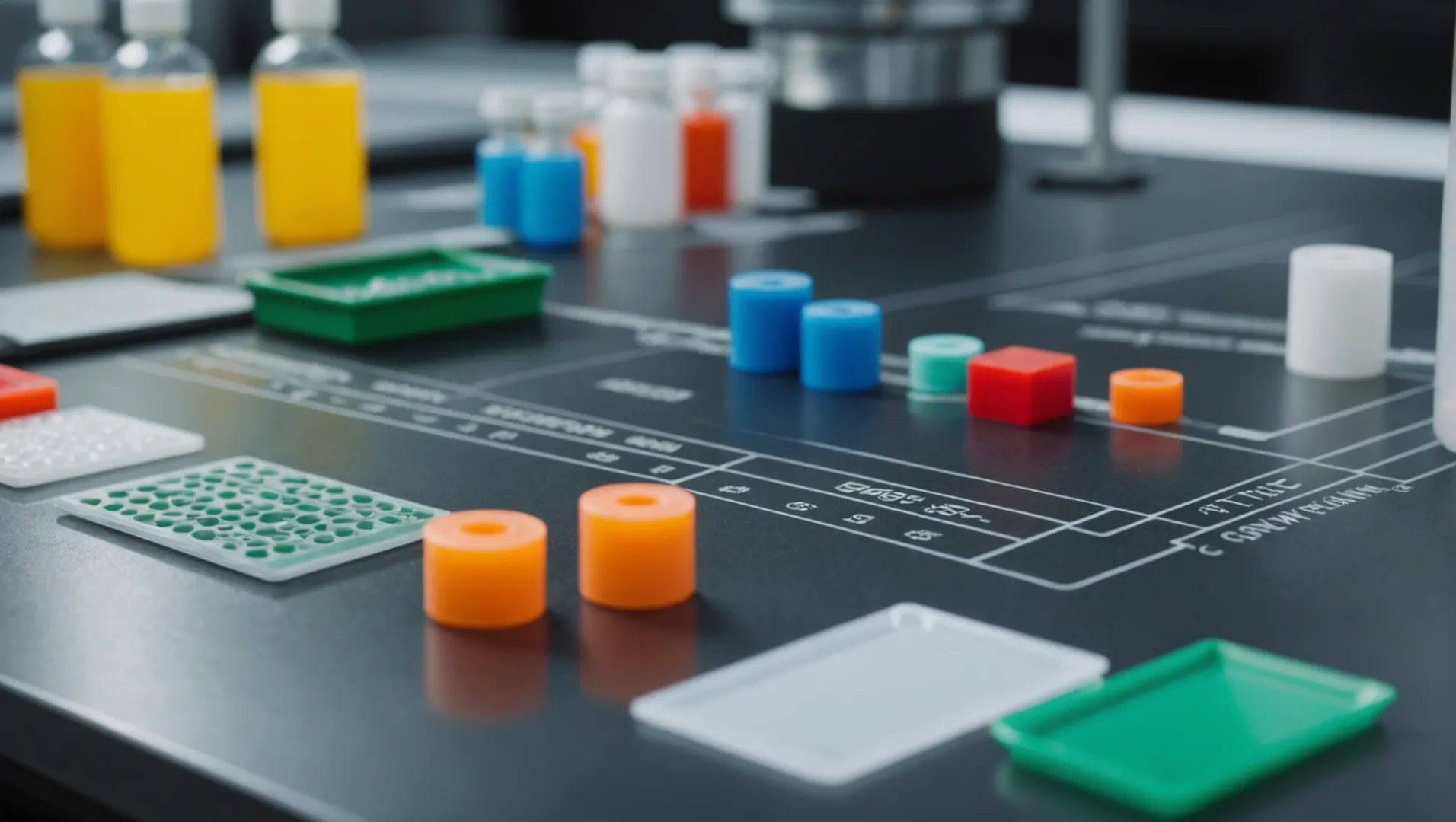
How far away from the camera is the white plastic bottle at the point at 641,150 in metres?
1.80

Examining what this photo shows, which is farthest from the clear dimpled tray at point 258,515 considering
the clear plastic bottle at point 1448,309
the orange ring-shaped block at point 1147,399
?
the clear plastic bottle at point 1448,309

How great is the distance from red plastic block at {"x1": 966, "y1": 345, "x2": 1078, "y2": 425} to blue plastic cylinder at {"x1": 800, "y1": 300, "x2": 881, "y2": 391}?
81mm

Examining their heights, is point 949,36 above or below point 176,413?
above

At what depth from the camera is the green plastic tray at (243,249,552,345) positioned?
1.36m

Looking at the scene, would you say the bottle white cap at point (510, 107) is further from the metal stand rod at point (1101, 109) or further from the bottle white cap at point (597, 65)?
the metal stand rod at point (1101, 109)

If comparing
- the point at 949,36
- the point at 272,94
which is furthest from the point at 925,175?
the point at 272,94

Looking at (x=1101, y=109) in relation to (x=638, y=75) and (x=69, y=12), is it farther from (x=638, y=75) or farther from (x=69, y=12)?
(x=69, y=12)

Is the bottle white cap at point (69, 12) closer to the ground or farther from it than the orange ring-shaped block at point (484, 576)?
farther from it

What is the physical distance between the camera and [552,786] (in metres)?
0.66

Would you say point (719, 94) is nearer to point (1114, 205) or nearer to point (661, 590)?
point (1114, 205)

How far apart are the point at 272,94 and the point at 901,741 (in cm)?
115

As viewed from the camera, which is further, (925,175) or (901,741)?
(925,175)

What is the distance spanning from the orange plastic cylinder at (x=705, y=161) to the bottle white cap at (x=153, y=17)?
1.68ft

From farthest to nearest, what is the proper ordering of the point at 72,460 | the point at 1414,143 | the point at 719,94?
1. the point at 1414,143
2. the point at 719,94
3. the point at 72,460
